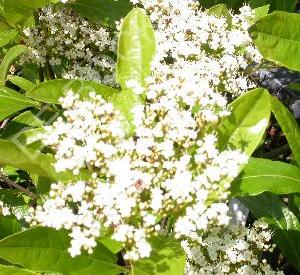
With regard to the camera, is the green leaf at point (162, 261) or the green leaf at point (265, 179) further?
the green leaf at point (265, 179)

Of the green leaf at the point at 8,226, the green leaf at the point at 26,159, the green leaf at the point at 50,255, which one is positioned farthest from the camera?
the green leaf at the point at 8,226

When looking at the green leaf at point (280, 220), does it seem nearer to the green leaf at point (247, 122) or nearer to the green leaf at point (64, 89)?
the green leaf at point (247, 122)

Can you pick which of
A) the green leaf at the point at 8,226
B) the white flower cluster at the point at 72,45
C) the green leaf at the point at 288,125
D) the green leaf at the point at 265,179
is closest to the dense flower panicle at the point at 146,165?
the green leaf at the point at 265,179

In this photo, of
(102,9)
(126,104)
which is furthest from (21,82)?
(126,104)

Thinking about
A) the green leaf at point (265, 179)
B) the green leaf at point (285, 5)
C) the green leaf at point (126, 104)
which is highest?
the green leaf at point (285, 5)

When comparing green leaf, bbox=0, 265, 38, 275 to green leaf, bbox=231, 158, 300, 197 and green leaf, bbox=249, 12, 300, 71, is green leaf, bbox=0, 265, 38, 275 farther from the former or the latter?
green leaf, bbox=249, 12, 300, 71

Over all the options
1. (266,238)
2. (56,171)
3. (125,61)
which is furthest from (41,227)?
(266,238)

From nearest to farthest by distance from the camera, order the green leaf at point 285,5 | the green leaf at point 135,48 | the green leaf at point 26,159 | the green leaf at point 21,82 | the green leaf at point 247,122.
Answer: the green leaf at point 26,159 → the green leaf at point 247,122 → the green leaf at point 135,48 → the green leaf at point 21,82 → the green leaf at point 285,5

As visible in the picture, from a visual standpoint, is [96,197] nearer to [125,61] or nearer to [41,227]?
[41,227]
